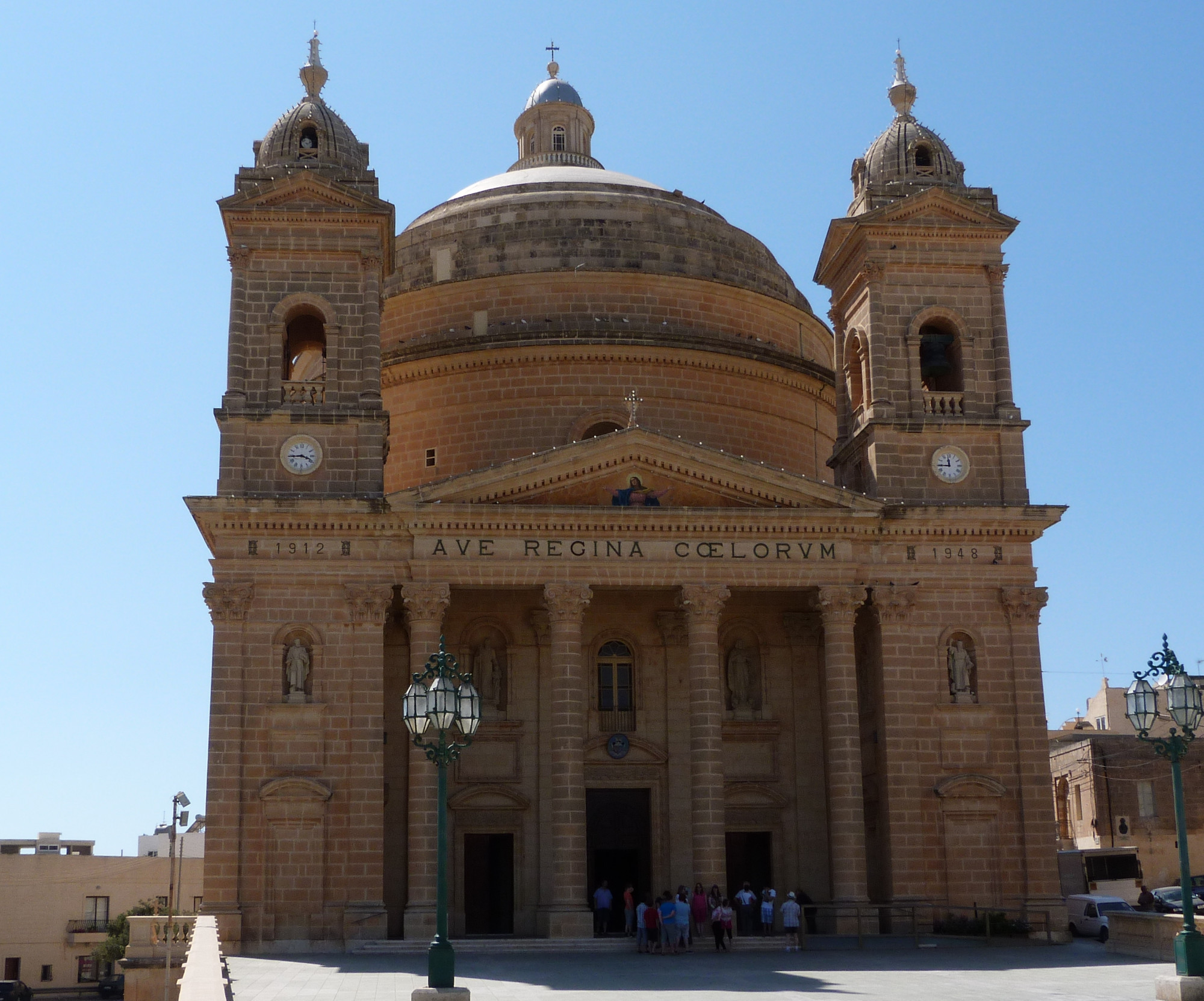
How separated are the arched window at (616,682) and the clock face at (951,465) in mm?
8869

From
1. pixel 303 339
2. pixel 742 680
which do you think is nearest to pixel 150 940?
pixel 742 680

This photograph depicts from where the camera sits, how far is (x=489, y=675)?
129 feet

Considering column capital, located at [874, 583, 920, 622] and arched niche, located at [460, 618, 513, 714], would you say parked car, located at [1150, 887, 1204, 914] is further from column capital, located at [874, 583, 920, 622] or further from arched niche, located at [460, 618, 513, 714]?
arched niche, located at [460, 618, 513, 714]

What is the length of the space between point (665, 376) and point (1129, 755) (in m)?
26.6

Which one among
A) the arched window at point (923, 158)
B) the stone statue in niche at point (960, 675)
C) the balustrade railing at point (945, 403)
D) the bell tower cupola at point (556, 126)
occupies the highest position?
the bell tower cupola at point (556, 126)

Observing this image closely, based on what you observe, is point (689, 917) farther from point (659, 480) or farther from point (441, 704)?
point (441, 704)

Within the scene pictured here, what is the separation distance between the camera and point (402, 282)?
47156mm

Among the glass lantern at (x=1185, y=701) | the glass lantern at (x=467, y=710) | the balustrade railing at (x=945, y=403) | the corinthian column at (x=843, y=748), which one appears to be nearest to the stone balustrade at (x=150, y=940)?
the glass lantern at (x=467, y=710)

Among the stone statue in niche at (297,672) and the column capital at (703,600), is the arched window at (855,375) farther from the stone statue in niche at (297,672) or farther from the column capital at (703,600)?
the stone statue in niche at (297,672)

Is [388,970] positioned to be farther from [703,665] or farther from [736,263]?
[736,263]

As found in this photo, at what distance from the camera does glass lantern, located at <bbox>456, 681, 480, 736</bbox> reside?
22.5m

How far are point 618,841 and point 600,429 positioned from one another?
11.3m

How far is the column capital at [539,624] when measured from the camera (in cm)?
3897

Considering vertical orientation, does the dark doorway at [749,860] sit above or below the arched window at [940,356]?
below
